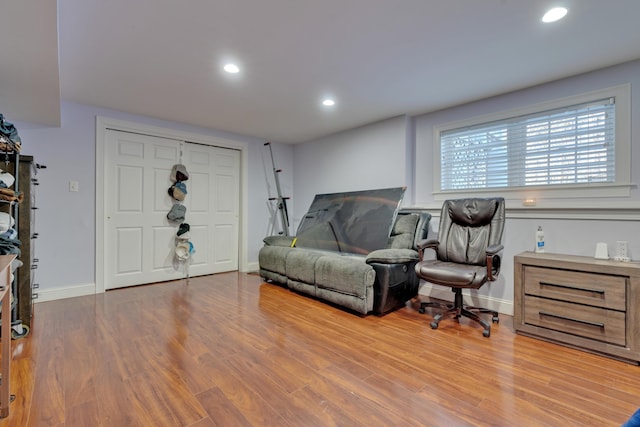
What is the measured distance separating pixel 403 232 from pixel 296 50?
81.0 inches

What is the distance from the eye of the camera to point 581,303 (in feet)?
6.77

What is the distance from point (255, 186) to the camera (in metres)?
4.84

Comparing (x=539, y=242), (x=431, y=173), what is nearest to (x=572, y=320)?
(x=539, y=242)

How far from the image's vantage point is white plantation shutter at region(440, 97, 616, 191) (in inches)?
97.3

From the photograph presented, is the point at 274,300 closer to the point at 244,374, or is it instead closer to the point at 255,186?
the point at 244,374

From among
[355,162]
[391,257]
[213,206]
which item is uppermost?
[355,162]

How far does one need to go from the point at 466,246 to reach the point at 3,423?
3.18 metres

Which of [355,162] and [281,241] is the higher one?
[355,162]

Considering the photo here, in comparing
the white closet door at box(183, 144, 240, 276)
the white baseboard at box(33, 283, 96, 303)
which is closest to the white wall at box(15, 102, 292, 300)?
the white baseboard at box(33, 283, 96, 303)

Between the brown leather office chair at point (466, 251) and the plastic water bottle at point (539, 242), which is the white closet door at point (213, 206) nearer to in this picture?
the brown leather office chair at point (466, 251)

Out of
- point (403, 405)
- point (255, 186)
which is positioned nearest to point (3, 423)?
point (403, 405)

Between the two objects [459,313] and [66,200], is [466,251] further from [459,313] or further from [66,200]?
[66,200]

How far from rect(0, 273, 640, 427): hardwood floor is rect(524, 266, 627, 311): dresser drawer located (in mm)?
362

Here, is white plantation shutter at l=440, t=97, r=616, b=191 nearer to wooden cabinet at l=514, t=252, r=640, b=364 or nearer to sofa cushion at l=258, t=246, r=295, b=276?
wooden cabinet at l=514, t=252, r=640, b=364
